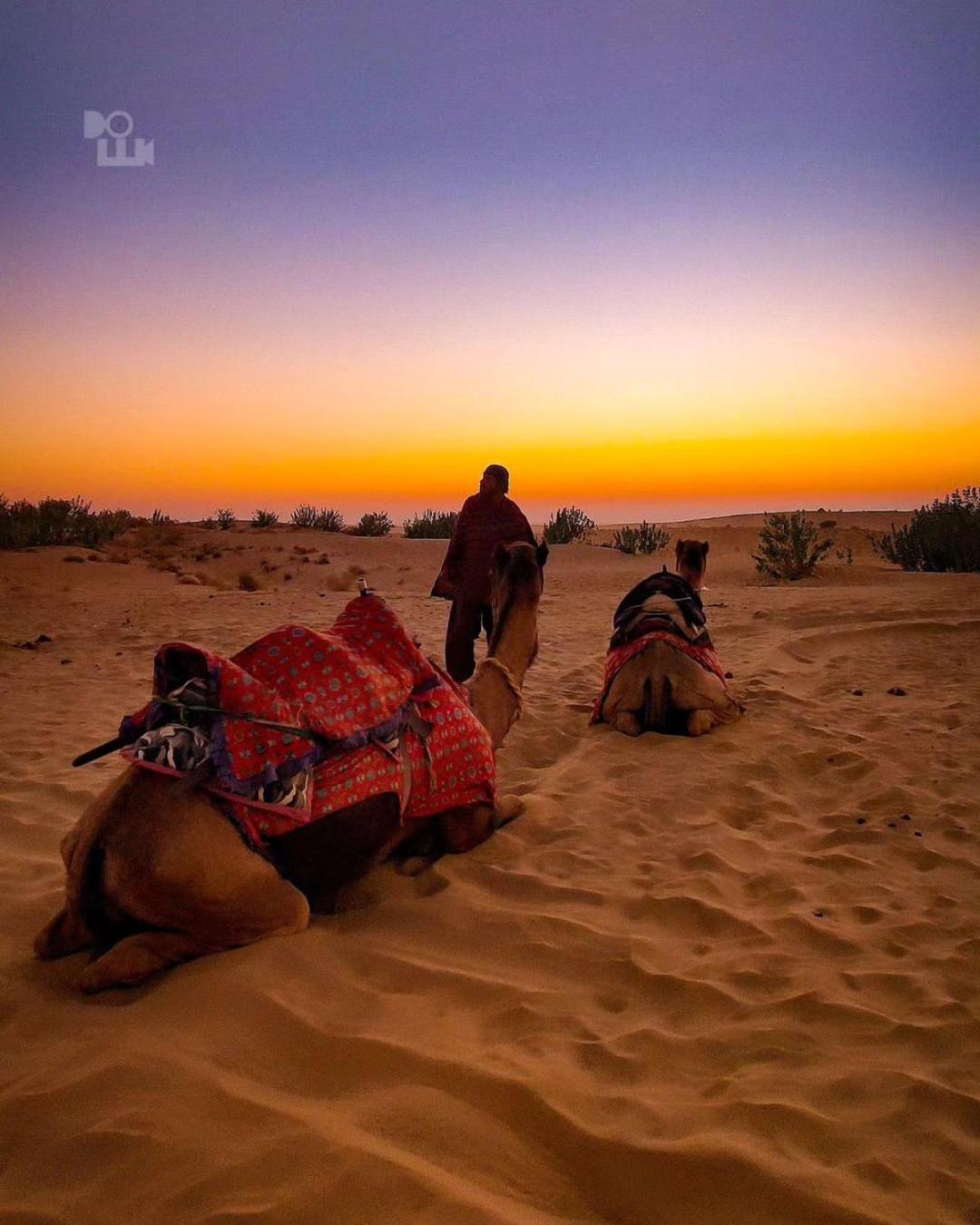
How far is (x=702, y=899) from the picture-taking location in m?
3.46

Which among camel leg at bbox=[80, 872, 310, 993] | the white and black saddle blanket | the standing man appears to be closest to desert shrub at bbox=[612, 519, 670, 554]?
the standing man

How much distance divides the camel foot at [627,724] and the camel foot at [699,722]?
1.20 ft

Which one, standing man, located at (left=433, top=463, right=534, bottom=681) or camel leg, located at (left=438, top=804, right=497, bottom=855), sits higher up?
standing man, located at (left=433, top=463, right=534, bottom=681)

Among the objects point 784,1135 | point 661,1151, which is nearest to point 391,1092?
point 661,1151

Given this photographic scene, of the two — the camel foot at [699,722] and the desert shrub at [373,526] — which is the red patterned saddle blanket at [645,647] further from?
the desert shrub at [373,526]

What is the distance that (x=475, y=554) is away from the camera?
8344 millimetres

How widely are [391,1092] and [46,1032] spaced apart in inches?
41.7

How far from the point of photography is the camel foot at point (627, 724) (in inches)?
246

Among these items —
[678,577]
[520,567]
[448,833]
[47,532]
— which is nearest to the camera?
[448,833]

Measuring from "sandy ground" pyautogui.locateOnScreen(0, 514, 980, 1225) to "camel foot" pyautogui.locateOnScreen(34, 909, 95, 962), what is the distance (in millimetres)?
61

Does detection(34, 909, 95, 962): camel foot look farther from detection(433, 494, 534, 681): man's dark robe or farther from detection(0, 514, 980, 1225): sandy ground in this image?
detection(433, 494, 534, 681): man's dark robe

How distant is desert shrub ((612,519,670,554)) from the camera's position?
2670cm

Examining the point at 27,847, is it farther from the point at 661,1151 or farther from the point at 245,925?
the point at 661,1151

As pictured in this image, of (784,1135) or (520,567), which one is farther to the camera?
(520,567)
